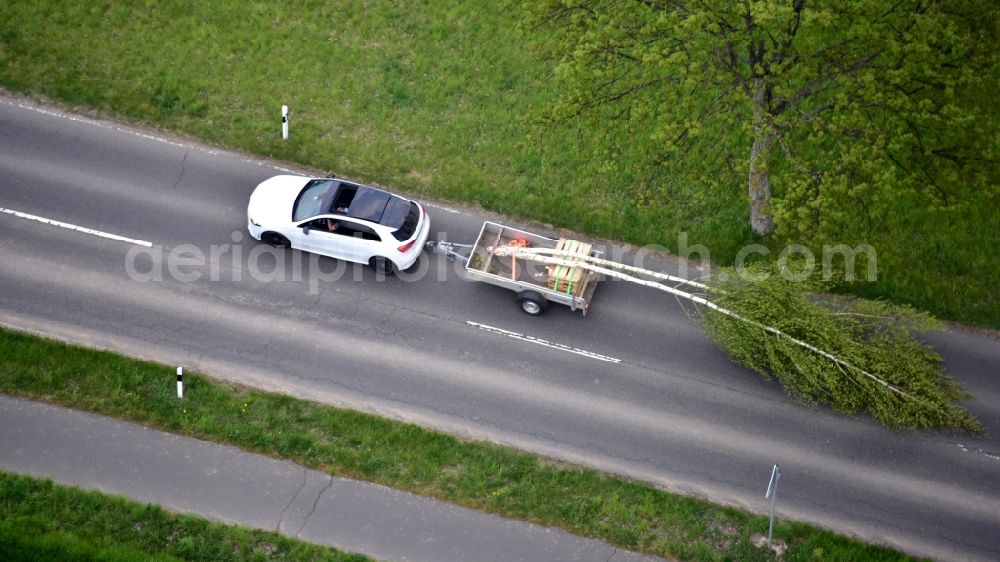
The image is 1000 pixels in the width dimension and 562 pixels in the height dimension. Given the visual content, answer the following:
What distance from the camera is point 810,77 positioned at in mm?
19531

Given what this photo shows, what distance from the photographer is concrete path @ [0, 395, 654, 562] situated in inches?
682

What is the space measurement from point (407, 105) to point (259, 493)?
10.6m

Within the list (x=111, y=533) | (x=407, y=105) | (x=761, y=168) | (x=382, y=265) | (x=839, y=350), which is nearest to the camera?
(x=111, y=533)

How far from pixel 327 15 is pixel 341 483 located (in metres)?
13.1

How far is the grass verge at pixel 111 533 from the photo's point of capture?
16.5 meters

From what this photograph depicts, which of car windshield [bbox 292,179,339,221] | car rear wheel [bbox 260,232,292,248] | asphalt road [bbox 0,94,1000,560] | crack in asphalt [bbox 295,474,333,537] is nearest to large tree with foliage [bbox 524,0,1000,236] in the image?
asphalt road [bbox 0,94,1000,560]

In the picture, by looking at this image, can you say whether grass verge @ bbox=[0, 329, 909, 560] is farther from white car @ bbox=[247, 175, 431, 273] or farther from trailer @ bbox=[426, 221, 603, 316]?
white car @ bbox=[247, 175, 431, 273]

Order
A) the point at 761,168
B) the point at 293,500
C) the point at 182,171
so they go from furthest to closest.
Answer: the point at 182,171, the point at 761,168, the point at 293,500

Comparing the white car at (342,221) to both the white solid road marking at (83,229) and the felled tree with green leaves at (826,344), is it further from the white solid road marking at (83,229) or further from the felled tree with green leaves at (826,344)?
the felled tree with green leaves at (826,344)

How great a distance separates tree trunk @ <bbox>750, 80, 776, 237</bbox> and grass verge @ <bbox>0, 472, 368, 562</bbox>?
11.4m

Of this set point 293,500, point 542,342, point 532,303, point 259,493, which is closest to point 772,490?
point 542,342

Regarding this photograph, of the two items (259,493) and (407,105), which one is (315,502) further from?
(407,105)

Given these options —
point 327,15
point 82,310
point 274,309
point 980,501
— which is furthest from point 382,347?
point 980,501

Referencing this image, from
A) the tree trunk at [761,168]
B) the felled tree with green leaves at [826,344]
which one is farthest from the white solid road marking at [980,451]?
the tree trunk at [761,168]
